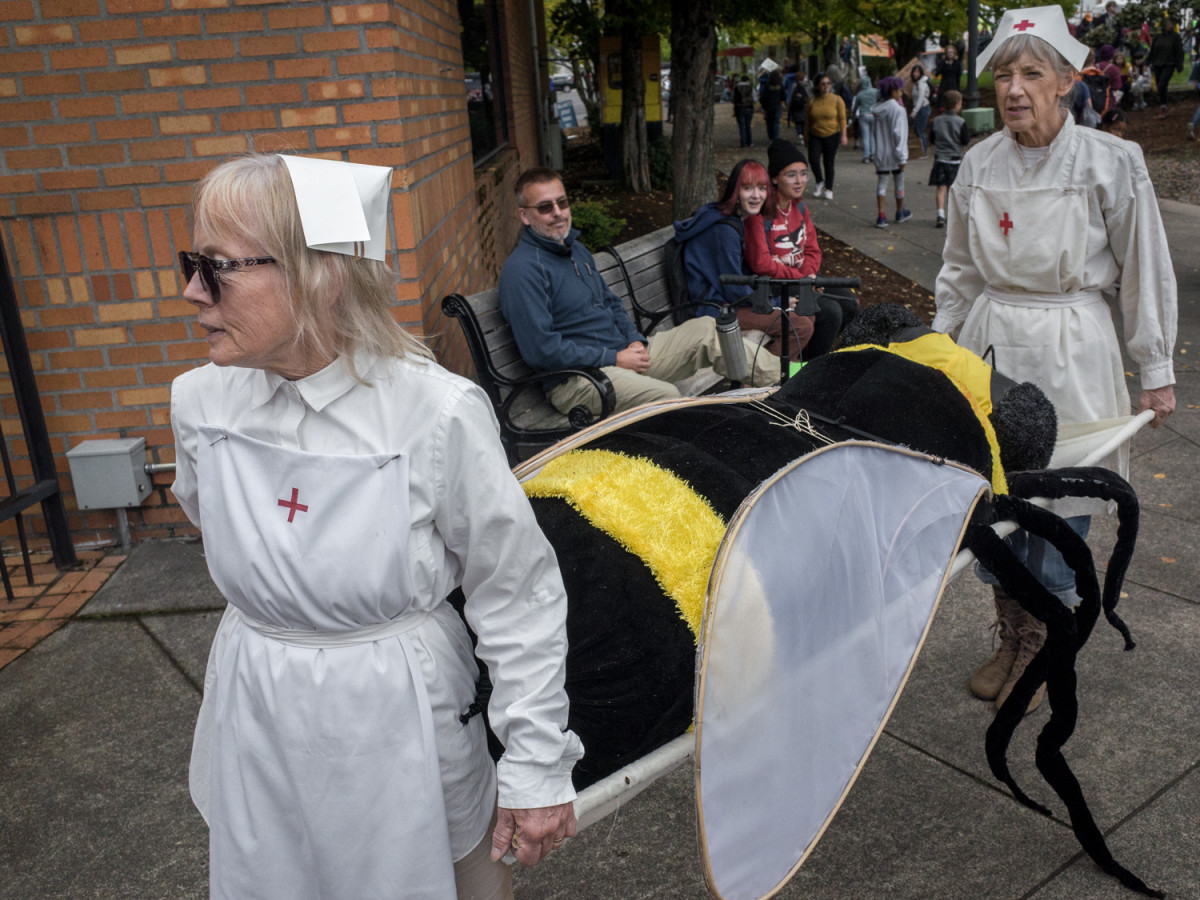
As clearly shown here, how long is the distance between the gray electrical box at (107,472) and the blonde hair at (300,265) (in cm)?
336

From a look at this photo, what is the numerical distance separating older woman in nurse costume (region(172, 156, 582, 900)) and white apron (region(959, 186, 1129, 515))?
229 centimetres

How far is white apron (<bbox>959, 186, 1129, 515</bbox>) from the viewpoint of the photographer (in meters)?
3.27

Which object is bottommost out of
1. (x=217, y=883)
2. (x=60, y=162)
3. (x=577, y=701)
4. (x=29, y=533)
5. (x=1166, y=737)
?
(x=1166, y=737)

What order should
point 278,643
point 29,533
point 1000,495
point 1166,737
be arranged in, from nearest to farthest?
point 278,643, point 1000,495, point 1166,737, point 29,533

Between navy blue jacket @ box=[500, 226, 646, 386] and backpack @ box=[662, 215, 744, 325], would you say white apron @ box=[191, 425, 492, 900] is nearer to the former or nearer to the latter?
navy blue jacket @ box=[500, 226, 646, 386]

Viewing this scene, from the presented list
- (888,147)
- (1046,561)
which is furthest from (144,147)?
(888,147)

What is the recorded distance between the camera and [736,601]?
201cm

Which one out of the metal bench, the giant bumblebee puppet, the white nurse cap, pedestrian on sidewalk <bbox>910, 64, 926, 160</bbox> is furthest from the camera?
pedestrian on sidewalk <bbox>910, 64, 926, 160</bbox>

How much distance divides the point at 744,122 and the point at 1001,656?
2552 centimetres

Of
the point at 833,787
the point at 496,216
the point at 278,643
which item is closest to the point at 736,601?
the point at 833,787

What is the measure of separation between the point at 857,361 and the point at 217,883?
200 centimetres

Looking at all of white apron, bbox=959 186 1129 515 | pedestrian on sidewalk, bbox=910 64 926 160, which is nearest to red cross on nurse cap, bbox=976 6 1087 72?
white apron, bbox=959 186 1129 515

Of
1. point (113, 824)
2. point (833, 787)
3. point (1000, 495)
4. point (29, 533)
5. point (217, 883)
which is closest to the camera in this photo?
point (217, 883)

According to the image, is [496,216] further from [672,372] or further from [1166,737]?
[1166,737]
